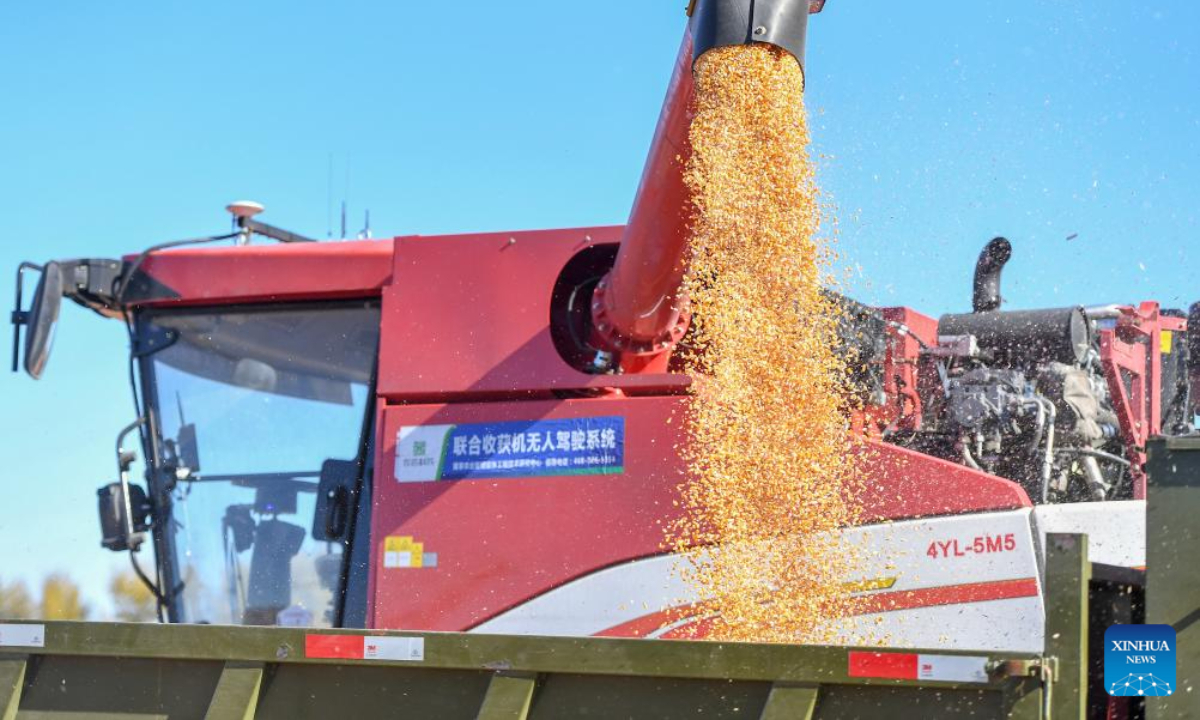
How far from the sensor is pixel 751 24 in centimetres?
389

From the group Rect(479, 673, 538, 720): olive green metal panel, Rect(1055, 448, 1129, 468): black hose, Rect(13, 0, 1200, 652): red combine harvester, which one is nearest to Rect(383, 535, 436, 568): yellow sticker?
Rect(13, 0, 1200, 652): red combine harvester

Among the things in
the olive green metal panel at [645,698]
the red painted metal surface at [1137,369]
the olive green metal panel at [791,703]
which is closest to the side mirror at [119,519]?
the olive green metal panel at [645,698]

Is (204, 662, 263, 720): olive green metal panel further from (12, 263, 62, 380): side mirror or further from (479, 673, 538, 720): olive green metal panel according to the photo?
(12, 263, 62, 380): side mirror

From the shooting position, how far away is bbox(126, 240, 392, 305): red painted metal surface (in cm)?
524

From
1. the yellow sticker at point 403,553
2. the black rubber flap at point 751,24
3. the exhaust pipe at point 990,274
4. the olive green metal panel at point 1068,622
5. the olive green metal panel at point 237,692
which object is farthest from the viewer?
the exhaust pipe at point 990,274

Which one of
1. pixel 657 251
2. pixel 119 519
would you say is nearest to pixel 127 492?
pixel 119 519

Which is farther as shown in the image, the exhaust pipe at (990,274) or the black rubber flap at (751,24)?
the exhaust pipe at (990,274)

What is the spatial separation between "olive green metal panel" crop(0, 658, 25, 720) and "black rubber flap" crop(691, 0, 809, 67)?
234 centimetres

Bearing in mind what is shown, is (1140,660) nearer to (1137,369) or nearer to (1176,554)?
(1176,554)

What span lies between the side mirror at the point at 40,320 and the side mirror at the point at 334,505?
3.40 feet

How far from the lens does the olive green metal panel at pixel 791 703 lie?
109 inches

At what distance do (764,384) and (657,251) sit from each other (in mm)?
581

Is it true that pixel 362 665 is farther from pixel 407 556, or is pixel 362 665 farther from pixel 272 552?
pixel 272 552

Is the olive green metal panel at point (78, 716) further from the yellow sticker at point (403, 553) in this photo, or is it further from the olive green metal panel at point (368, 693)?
the yellow sticker at point (403, 553)
